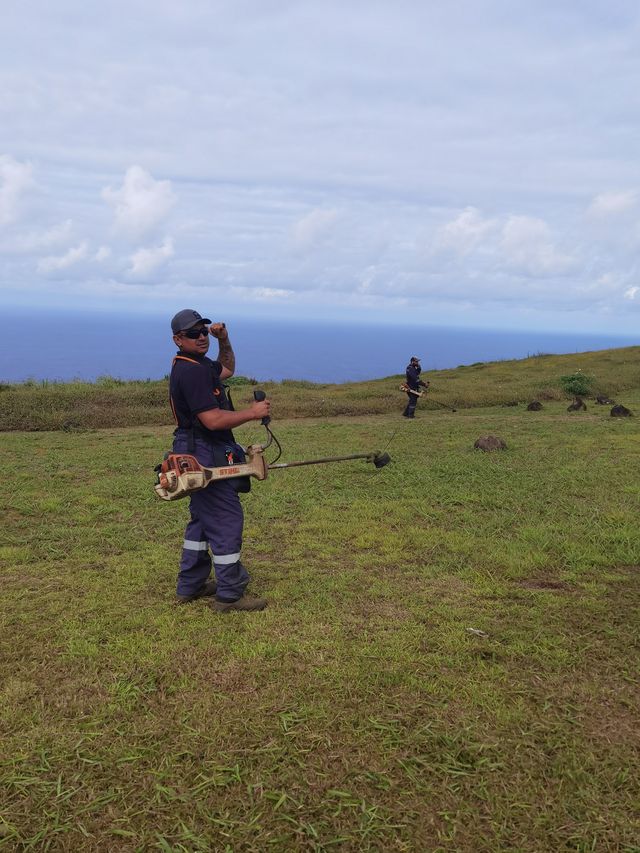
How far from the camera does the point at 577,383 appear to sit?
92.3 feet

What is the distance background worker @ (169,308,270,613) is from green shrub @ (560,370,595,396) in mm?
24562

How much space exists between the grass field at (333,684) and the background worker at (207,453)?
0.32 meters

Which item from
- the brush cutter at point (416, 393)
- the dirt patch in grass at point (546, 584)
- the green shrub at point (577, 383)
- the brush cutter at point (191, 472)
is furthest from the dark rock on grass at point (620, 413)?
the brush cutter at point (191, 472)

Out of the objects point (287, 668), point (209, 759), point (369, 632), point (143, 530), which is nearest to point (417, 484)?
point (143, 530)

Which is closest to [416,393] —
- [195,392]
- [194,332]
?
[194,332]

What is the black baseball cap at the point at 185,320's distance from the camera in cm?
587

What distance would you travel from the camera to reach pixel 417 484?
11227 mm

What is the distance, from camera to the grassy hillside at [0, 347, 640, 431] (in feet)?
65.4

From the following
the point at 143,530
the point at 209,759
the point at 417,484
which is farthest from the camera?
the point at 417,484

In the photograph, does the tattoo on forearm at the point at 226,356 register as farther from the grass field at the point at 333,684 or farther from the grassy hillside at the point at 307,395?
the grassy hillside at the point at 307,395

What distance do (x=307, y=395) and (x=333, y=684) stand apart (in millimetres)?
21568

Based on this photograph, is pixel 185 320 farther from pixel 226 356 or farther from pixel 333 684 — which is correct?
pixel 333 684

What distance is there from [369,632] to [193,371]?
2.92m

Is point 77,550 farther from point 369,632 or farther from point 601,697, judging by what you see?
point 601,697
